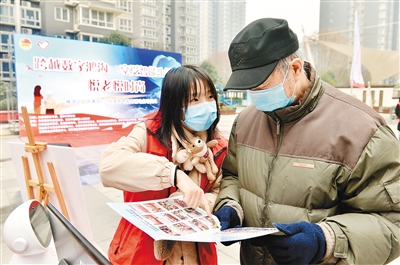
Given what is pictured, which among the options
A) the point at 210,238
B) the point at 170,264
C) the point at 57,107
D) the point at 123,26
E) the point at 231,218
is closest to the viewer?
the point at 210,238

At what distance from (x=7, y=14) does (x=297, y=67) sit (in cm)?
855

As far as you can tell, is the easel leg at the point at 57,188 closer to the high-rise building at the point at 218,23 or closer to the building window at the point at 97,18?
the high-rise building at the point at 218,23

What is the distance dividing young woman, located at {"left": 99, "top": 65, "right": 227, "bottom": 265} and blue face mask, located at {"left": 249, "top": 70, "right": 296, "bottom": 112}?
233 mm

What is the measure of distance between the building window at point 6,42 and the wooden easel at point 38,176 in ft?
22.4

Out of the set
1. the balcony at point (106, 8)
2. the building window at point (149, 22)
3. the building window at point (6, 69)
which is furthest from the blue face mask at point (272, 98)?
the balcony at point (106, 8)

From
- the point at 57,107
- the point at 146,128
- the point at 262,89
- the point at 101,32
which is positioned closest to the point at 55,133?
the point at 57,107

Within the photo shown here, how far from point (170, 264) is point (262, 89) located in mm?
707

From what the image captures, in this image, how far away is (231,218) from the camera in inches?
36.7

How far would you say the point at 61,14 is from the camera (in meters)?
8.36

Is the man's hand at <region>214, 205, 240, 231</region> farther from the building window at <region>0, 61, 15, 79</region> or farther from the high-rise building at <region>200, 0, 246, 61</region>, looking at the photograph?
the high-rise building at <region>200, 0, 246, 61</region>

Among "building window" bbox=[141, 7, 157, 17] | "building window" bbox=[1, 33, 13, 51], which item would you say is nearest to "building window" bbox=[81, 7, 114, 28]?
"building window" bbox=[141, 7, 157, 17]

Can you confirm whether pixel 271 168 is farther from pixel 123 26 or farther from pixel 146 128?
pixel 123 26

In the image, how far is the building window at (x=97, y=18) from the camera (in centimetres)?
902

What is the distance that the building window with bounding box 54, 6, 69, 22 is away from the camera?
822 cm
